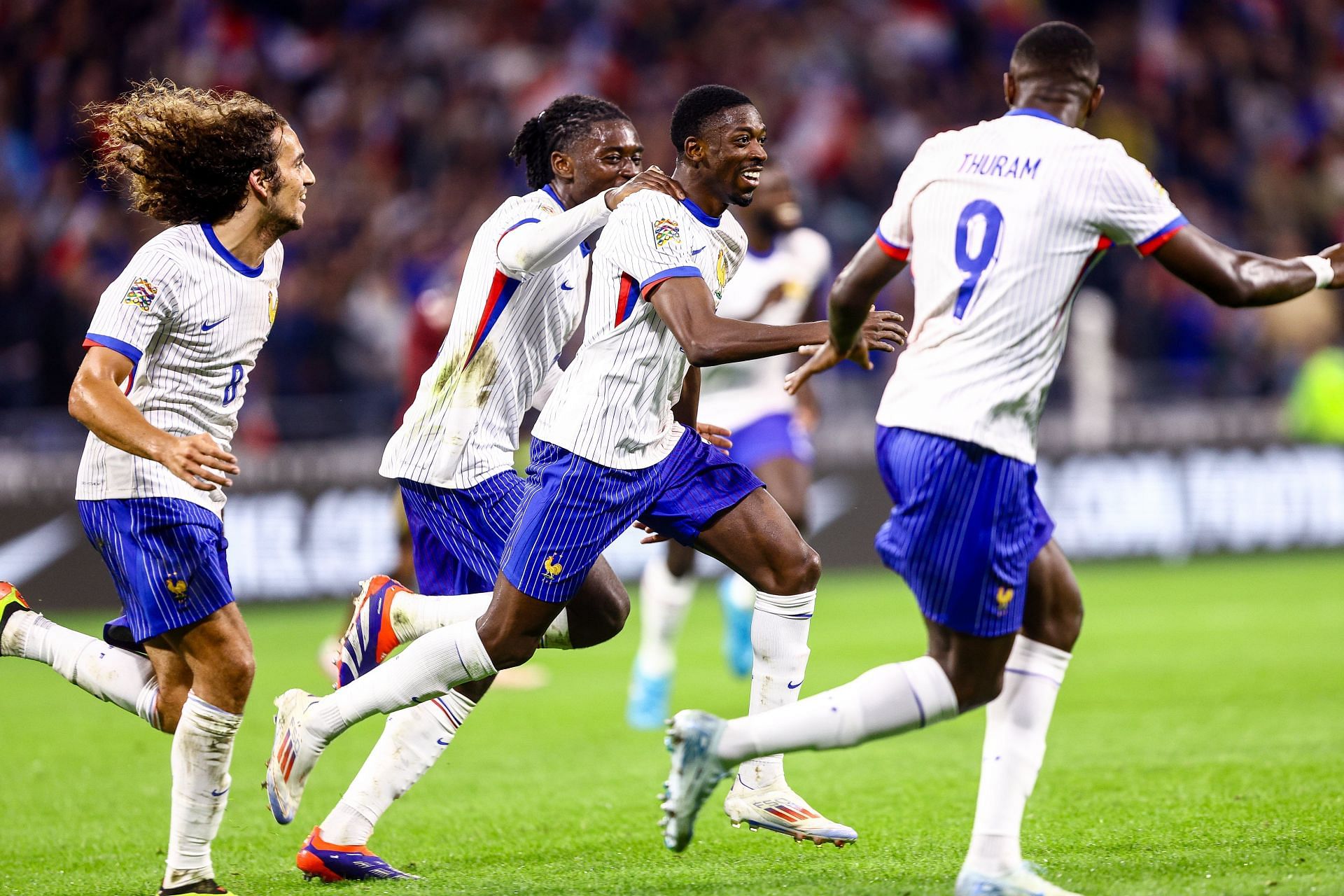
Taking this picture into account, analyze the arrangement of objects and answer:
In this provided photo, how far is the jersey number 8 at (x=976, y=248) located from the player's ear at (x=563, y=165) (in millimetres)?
1888

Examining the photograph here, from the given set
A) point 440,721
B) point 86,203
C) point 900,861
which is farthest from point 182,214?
point 86,203

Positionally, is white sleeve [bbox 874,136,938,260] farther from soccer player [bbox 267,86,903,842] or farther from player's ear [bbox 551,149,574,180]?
player's ear [bbox 551,149,574,180]

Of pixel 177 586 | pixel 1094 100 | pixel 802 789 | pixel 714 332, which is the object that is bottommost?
pixel 802 789

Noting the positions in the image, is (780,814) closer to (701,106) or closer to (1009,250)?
(1009,250)

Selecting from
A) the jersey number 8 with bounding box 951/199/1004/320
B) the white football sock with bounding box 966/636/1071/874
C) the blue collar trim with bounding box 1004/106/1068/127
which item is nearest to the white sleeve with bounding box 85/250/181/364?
the jersey number 8 with bounding box 951/199/1004/320

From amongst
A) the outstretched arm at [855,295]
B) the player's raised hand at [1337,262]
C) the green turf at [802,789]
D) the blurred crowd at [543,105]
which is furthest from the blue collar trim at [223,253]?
the blurred crowd at [543,105]

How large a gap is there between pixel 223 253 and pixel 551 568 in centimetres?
143

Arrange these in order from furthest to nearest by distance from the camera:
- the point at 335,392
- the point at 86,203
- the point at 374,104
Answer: the point at 374,104 < the point at 86,203 < the point at 335,392

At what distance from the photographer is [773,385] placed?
919 cm

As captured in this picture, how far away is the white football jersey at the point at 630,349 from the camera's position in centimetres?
502

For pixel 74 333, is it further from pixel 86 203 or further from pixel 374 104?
pixel 374 104

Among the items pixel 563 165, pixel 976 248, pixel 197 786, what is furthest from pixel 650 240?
pixel 197 786

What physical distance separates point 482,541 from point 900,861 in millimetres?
1747

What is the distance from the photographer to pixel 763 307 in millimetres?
8953
